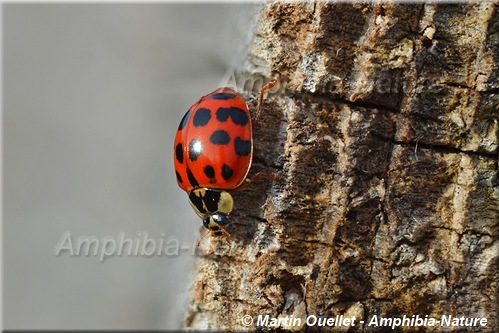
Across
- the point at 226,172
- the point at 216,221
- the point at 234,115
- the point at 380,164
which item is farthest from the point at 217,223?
the point at 380,164

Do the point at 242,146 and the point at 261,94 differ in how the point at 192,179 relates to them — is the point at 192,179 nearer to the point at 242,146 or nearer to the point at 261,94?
the point at 242,146

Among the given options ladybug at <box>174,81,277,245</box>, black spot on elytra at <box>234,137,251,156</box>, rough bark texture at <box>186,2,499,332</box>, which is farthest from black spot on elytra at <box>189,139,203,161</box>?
rough bark texture at <box>186,2,499,332</box>

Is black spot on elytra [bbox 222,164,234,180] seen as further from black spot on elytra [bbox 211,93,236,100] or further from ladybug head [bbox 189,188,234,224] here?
black spot on elytra [bbox 211,93,236,100]

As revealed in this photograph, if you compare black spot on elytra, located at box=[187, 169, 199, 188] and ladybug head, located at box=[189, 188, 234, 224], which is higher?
black spot on elytra, located at box=[187, 169, 199, 188]

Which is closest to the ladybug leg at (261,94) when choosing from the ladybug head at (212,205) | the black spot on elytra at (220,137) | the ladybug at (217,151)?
the ladybug at (217,151)

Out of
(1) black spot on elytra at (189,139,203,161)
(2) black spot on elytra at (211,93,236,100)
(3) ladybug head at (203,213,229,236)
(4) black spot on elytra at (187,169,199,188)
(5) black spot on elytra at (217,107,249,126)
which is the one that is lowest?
(3) ladybug head at (203,213,229,236)

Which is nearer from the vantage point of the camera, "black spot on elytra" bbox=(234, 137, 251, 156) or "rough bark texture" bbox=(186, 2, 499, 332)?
"rough bark texture" bbox=(186, 2, 499, 332)
